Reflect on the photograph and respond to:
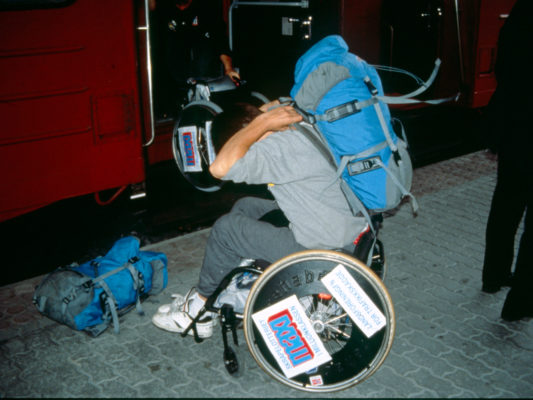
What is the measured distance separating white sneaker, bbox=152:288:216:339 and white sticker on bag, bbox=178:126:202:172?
1777mm

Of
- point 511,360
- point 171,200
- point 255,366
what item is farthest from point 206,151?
point 511,360

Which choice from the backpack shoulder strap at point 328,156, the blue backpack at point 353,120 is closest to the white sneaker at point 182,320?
the backpack shoulder strap at point 328,156

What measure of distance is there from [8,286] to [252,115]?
2232 mm

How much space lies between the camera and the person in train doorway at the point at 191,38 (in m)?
5.13

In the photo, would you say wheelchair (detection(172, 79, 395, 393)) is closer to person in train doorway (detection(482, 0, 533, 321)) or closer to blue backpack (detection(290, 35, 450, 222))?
blue backpack (detection(290, 35, 450, 222))

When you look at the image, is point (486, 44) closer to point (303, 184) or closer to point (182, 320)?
point (303, 184)

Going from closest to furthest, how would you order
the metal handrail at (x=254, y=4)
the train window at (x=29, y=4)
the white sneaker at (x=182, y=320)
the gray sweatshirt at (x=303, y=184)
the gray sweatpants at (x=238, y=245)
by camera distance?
the gray sweatshirt at (x=303, y=184), the gray sweatpants at (x=238, y=245), the white sneaker at (x=182, y=320), the train window at (x=29, y=4), the metal handrail at (x=254, y=4)

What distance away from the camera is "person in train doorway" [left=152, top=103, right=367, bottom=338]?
7.84 feet

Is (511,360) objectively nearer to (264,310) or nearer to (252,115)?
(264,310)

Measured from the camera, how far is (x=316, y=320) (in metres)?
2.57

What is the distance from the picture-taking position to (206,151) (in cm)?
477

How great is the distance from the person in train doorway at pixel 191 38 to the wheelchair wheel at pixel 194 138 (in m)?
0.47

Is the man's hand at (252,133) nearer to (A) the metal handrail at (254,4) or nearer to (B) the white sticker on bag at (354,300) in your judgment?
(B) the white sticker on bag at (354,300)

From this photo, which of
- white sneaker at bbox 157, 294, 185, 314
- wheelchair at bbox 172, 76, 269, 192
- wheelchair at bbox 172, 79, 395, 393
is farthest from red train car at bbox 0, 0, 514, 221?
wheelchair at bbox 172, 79, 395, 393
